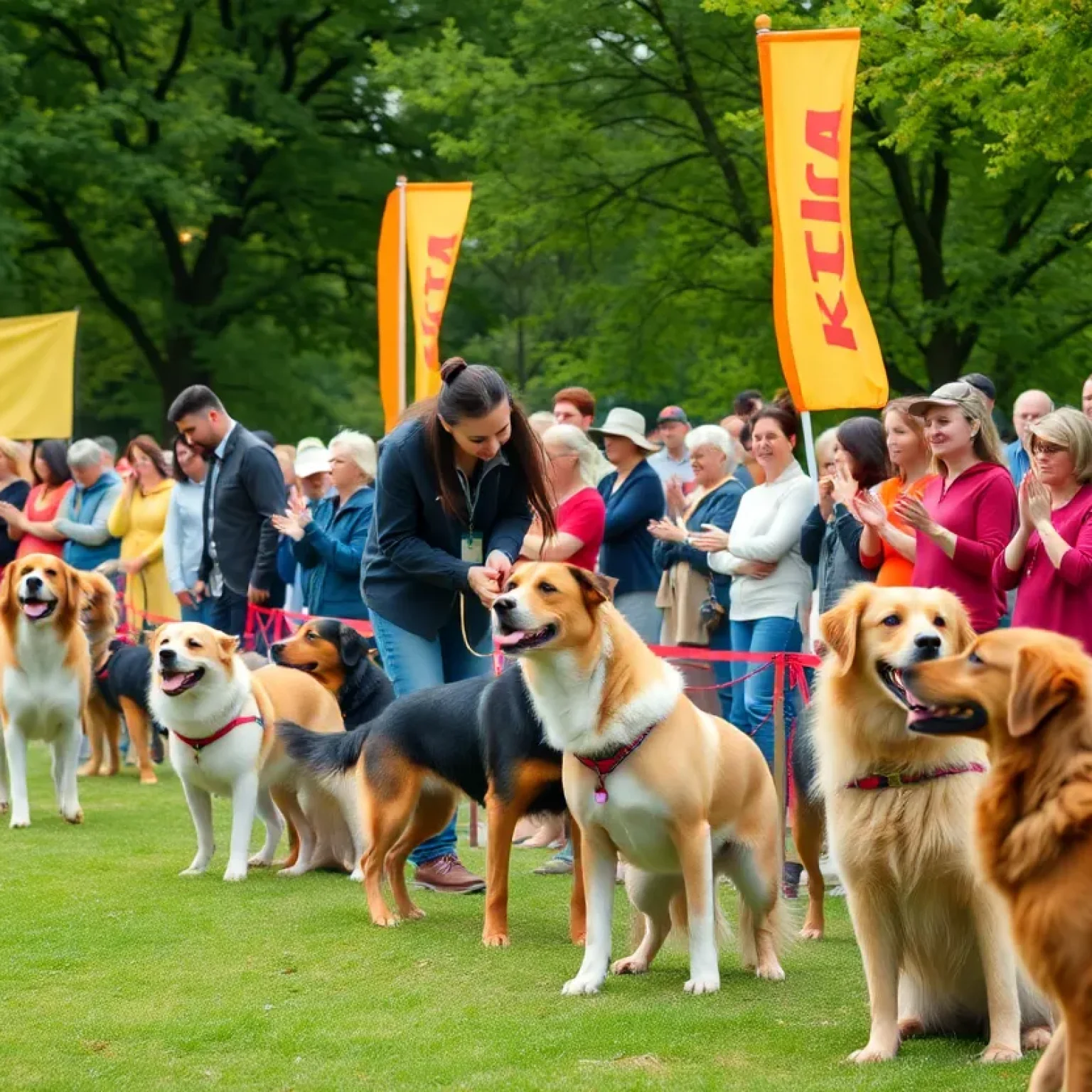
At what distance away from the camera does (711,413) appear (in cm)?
2236

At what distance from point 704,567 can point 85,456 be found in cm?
632

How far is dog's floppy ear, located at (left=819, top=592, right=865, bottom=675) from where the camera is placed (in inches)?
203

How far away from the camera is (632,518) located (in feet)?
31.0

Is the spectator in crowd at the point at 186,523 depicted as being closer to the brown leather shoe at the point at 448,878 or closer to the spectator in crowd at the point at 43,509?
the spectator in crowd at the point at 43,509

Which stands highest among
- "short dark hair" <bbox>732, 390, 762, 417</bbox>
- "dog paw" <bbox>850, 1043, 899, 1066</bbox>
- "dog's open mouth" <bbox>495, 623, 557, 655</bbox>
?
"short dark hair" <bbox>732, 390, 762, 417</bbox>

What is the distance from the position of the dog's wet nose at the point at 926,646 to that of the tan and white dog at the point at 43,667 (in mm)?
6692

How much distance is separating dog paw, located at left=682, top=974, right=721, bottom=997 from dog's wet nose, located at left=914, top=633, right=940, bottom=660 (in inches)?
62.2

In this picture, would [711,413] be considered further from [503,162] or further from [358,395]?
[358,395]

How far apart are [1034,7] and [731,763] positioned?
28.3 ft

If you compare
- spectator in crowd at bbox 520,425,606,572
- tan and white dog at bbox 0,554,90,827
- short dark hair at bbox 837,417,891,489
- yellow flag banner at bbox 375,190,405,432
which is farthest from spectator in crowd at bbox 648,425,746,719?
yellow flag banner at bbox 375,190,405,432

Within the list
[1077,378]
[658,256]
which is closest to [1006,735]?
[1077,378]

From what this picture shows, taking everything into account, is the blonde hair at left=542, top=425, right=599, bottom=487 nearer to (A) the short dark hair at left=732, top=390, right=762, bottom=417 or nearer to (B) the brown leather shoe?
(B) the brown leather shoe

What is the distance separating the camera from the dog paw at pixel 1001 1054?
4840mm

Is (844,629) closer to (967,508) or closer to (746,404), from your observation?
(967,508)
